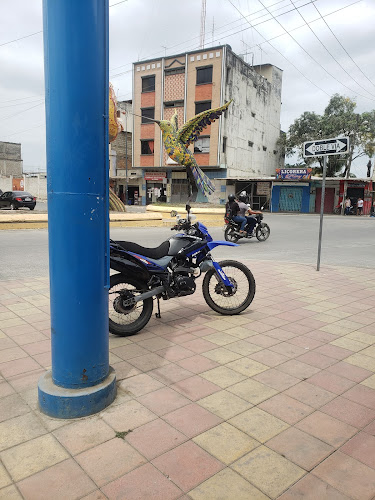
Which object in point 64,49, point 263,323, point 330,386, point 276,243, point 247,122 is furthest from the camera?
point 247,122

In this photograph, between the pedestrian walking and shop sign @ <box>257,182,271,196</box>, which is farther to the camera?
shop sign @ <box>257,182,271,196</box>

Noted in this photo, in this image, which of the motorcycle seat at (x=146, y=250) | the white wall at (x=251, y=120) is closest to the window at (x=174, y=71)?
the white wall at (x=251, y=120)

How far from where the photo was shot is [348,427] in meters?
2.58

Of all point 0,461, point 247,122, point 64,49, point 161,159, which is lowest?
point 0,461

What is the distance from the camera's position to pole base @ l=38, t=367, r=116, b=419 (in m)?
2.56

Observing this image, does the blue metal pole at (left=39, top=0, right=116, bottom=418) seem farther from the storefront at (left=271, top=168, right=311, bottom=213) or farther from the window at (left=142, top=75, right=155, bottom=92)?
the window at (left=142, top=75, right=155, bottom=92)

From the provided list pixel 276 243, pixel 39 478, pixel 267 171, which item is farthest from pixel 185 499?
pixel 267 171

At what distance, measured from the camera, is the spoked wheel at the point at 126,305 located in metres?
4.06

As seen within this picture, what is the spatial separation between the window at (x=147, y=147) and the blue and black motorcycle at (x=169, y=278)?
33.4 m

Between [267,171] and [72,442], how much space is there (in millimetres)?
39711

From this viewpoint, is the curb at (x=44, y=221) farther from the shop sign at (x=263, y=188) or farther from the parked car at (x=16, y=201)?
the shop sign at (x=263, y=188)

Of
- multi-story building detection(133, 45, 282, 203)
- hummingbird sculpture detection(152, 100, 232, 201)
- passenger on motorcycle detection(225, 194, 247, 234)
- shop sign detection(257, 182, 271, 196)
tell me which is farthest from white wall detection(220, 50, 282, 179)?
passenger on motorcycle detection(225, 194, 247, 234)

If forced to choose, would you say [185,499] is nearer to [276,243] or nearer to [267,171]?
[276,243]

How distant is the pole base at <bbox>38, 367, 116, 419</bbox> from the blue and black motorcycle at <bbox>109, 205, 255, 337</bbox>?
1.37m
